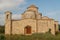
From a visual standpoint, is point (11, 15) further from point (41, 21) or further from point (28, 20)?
point (41, 21)

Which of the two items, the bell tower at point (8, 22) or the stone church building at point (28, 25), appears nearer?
the stone church building at point (28, 25)

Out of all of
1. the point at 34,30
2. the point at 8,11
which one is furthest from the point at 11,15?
the point at 34,30

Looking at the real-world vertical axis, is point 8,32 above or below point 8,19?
below

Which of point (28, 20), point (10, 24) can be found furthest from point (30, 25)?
point (10, 24)

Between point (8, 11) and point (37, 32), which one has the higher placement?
point (8, 11)

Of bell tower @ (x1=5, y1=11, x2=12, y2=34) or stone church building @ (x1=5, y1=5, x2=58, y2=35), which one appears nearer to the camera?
stone church building @ (x1=5, y1=5, x2=58, y2=35)

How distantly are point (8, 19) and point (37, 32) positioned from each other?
5.98m

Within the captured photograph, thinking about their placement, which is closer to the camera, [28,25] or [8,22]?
[28,25]

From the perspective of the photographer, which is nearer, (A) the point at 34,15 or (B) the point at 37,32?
(B) the point at 37,32

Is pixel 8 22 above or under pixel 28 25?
above

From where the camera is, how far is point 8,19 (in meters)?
34.7

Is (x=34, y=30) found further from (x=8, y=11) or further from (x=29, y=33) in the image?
(x=8, y=11)

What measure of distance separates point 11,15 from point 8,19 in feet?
4.10

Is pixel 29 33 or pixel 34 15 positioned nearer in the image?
pixel 29 33
